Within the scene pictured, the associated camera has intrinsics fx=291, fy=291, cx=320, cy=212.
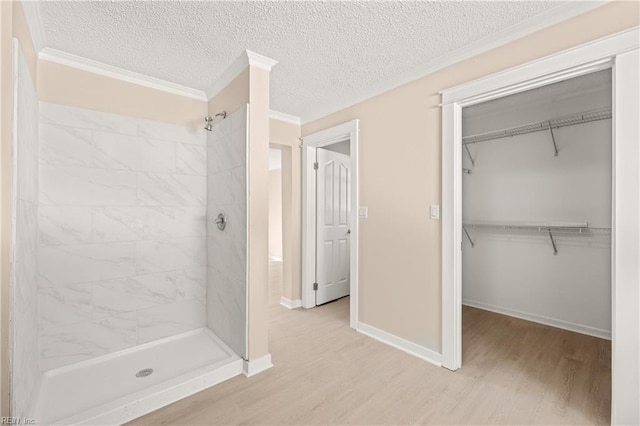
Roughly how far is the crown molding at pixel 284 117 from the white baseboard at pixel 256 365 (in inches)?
99.7

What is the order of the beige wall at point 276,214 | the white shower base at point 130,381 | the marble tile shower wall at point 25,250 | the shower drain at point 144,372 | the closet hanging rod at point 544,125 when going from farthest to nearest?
the beige wall at point 276,214
the closet hanging rod at point 544,125
the shower drain at point 144,372
the white shower base at point 130,381
the marble tile shower wall at point 25,250

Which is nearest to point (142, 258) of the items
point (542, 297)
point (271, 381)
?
point (271, 381)

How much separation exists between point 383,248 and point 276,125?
6.32ft

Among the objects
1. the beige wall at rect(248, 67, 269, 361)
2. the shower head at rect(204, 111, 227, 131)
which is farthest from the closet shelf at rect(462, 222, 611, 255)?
the shower head at rect(204, 111, 227, 131)

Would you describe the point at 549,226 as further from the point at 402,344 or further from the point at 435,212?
the point at 402,344

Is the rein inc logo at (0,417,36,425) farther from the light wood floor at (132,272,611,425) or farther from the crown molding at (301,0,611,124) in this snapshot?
the crown molding at (301,0,611,124)

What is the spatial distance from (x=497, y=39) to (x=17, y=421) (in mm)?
3465

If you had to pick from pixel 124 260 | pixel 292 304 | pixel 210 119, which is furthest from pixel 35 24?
pixel 292 304

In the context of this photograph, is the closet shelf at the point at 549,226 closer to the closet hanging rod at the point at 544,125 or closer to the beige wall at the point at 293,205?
the closet hanging rod at the point at 544,125

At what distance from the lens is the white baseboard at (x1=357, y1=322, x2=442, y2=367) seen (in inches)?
91.1

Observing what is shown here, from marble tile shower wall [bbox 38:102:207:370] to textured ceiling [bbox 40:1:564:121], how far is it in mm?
584

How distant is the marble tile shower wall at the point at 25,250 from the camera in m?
1.42

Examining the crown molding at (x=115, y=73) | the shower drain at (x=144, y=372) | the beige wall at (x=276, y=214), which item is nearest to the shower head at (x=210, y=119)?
the crown molding at (x=115, y=73)

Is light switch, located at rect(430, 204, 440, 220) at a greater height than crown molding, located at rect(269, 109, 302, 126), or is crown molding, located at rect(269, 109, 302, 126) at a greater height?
crown molding, located at rect(269, 109, 302, 126)
